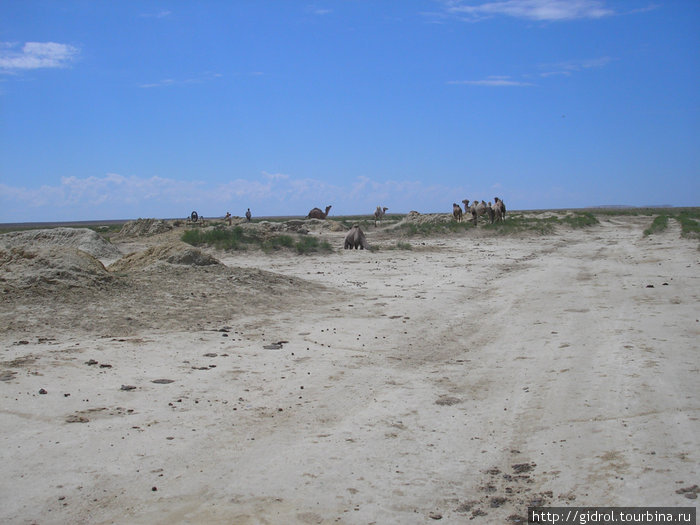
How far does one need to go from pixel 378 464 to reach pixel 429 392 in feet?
5.78

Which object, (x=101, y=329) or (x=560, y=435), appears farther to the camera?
Answer: (x=101, y=329)

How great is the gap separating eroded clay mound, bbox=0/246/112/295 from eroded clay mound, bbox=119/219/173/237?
19.9 metres

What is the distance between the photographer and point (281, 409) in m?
5.53

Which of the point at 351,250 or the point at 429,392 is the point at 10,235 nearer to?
the point at 351,250

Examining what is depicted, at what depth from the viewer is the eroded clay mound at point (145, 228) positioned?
30.0 m

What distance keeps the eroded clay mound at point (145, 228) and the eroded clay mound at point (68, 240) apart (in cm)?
799

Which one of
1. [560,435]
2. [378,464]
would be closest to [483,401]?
[560,435]

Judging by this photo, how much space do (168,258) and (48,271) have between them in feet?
9.62

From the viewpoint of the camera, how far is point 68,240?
2084 cm

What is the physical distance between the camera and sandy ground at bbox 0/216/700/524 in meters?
3.92

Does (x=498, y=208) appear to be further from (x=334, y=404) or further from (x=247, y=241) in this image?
(x=334, y=404)

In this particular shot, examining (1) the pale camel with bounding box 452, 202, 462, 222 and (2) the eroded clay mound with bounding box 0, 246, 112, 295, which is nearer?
(2) the eroded clay mound with bounding box 0, 246, 112, 295

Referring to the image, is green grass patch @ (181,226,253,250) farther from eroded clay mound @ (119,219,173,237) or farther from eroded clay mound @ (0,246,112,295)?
eroded clay mound @ (0,246,112,295)

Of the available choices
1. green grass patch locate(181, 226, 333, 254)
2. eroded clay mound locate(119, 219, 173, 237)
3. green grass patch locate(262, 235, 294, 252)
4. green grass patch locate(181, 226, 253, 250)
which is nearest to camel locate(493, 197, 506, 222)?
green grass patch locate(181, 226, 333, 254)
